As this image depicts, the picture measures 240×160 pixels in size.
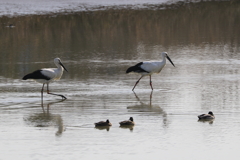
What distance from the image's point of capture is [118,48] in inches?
918

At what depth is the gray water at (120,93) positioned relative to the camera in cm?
944

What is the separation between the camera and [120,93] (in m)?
14.3

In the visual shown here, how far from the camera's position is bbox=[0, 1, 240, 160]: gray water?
9.44 m

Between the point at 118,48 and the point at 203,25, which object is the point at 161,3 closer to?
the point at 203,25

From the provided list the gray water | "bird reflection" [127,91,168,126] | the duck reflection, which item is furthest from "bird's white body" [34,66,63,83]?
"bird reflection" [127,91,168,126]

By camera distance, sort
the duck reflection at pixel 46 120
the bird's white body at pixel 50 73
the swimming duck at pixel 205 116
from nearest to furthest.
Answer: the swimming duck at pixel 205 116, the duck reflection at pixel 46 120, the bird's white body at pixel 50 73

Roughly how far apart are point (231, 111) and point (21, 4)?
28.3 m

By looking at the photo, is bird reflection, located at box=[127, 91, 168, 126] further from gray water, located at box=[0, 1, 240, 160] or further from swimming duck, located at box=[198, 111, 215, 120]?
swimming duck, located at box=[198, 111, 215, 120]

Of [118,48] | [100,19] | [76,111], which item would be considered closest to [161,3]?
[100,19]

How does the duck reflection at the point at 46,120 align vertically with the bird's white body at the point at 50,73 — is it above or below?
below

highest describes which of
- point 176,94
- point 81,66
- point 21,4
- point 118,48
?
point 21,4

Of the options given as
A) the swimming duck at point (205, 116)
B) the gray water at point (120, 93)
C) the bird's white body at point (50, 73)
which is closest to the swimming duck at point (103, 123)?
the gray water at point (120, 93)

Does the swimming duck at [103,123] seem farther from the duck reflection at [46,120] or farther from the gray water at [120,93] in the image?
the duck reflection at [46,120]

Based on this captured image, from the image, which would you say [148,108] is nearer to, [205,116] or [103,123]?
[205,116]
